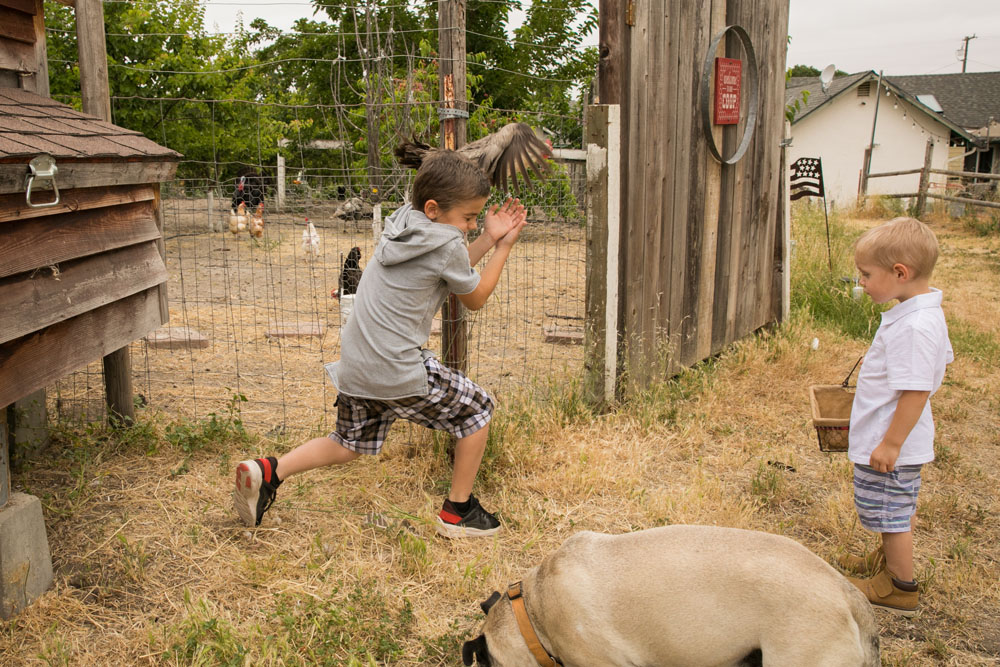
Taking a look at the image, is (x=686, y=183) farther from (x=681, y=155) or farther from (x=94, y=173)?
A: (x=94, y=173)

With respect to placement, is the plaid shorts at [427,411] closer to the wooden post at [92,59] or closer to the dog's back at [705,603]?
the dog's back at [705,603]

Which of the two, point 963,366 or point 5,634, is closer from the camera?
point 5,634

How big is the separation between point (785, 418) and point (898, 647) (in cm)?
235

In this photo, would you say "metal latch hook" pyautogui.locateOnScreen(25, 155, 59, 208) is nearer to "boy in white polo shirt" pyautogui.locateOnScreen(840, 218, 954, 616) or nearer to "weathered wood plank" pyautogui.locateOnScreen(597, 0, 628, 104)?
"boy in white polo shirt" pyautogui.locateOnScreen(840, 218, 954, 616)

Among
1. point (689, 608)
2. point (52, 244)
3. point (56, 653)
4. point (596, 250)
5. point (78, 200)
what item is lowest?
point (56, 653)

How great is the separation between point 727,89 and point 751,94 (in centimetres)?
57

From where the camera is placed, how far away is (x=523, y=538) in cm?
354

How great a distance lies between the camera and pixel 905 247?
2801mm

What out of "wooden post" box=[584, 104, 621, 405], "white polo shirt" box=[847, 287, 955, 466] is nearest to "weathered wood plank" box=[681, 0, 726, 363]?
"wooden post" box=[584, 104, 621, 405]

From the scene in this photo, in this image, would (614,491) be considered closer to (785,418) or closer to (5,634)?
(785,418)

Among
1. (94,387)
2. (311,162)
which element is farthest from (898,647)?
(311,162)

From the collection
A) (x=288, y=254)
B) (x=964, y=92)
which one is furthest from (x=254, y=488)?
(x=964, y=92)

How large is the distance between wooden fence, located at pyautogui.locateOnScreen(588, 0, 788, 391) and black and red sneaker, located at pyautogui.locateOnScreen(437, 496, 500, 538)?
1.62 meters

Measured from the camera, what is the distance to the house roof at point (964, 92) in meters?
39.2
